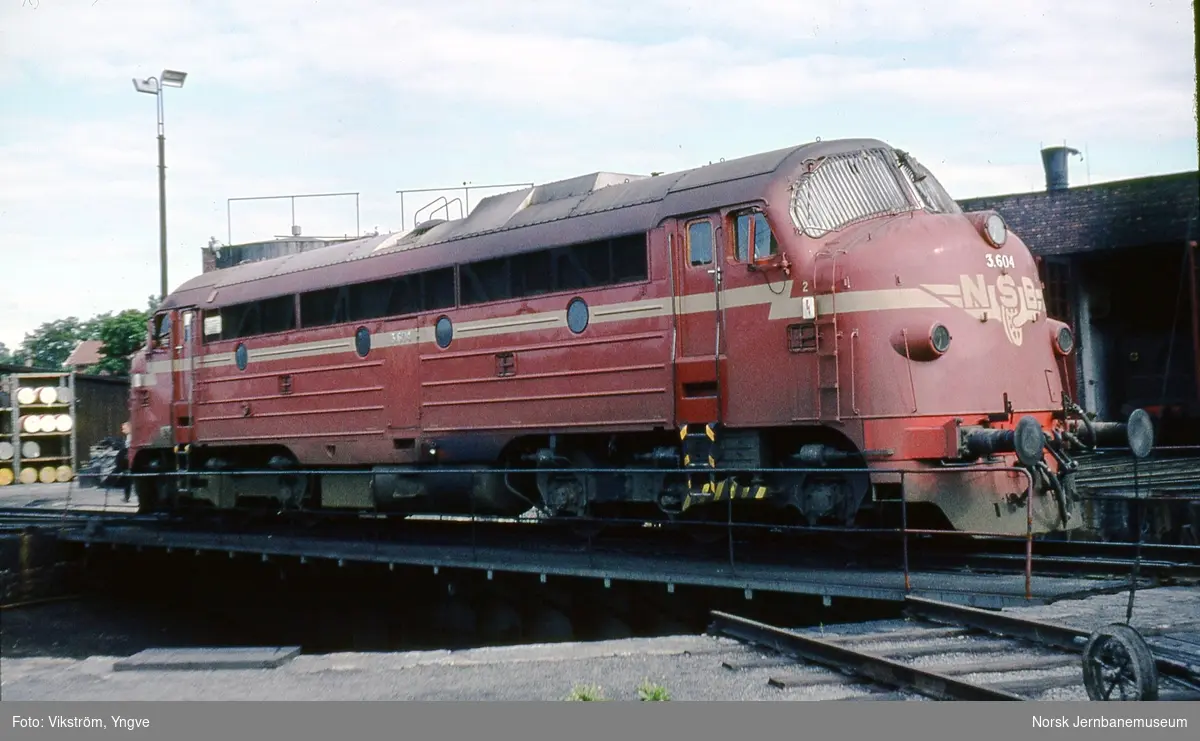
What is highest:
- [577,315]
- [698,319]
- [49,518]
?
[577,315]

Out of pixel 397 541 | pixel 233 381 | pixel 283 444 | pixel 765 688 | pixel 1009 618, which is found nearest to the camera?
pixel 765 688

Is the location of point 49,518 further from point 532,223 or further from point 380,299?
point 532,223

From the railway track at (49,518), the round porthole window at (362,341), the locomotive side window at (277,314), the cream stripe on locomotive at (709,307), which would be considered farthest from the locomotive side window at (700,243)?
the railway track at (49,518)

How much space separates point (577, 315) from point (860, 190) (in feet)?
9.37

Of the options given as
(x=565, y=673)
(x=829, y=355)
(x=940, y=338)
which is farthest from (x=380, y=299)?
(x=565, y=673)

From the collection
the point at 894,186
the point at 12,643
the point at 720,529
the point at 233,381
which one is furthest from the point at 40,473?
the point at 894,186

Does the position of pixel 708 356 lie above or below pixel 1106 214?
below

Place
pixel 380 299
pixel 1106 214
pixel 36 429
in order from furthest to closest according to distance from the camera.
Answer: pixel 1106 214 < pixel 380 299 < pixel 36 429

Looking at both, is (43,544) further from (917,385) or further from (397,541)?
(917,385)

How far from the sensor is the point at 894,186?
33.1 feet

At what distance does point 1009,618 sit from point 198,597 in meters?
11.0

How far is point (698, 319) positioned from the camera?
390 inches

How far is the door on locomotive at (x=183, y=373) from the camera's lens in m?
15.8

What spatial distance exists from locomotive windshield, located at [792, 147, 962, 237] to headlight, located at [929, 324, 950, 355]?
127cm
